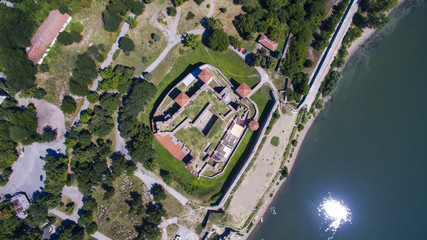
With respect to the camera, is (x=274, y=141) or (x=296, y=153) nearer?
(x=274, y=141)

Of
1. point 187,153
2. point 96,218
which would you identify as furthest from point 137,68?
point 96,218

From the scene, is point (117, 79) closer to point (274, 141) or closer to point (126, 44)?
point (126, 44)

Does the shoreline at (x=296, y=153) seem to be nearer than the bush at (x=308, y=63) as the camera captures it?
No

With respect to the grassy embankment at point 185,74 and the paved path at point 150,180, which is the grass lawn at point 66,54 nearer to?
the grassy embankment at point 185,74

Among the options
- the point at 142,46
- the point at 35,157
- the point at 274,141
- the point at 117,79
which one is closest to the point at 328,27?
the point at 274,141

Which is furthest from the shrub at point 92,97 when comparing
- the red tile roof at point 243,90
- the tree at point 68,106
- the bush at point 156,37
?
the red tile roof at point 243,90

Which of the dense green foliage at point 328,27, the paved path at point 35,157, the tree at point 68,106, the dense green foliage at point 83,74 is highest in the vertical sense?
the dense green foliage at point 328,27
